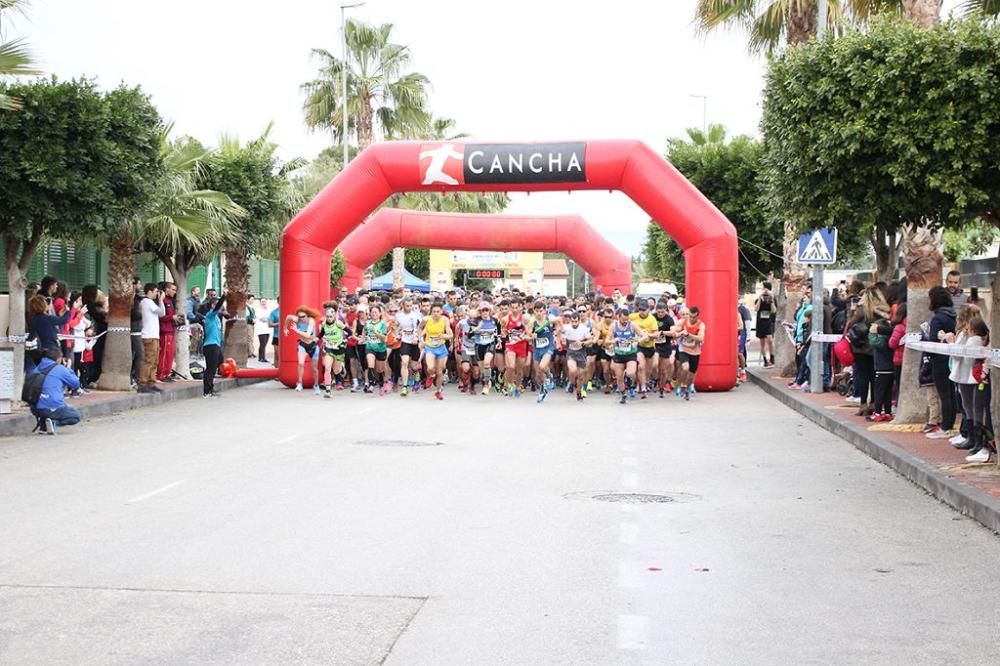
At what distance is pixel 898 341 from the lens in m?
15.9

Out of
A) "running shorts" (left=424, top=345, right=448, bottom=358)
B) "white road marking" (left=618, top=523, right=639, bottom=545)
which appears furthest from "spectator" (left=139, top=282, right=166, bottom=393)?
"white road marking" (left=618, top=523, right=639, bottom=545)

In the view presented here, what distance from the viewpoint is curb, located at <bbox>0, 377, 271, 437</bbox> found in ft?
53.0

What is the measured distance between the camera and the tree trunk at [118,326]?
21641 mm

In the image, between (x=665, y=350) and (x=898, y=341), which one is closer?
(x=898, y=341)

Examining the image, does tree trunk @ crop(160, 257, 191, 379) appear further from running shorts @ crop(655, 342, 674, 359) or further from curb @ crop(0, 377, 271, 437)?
running shorts @ crop(655, 342, 674, 359)

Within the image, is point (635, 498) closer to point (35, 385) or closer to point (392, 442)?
point (392, 442)

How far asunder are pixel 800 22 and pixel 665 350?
20.6 feet

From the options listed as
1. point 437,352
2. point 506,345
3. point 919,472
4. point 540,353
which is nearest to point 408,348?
point 437,352

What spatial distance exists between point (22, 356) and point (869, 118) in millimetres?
11889

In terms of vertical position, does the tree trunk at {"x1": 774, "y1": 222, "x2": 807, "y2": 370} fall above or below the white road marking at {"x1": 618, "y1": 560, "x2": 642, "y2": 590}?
above

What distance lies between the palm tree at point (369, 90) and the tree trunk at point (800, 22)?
21.4m

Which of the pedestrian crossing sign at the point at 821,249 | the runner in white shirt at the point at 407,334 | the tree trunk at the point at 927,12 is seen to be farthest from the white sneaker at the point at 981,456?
the runner in white shirt at the point at 407,334

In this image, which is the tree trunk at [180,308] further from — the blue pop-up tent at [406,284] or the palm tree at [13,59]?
the blue pop-up tent at [406,284]

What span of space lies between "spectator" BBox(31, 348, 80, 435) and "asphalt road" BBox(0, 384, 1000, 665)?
1.18 meters
